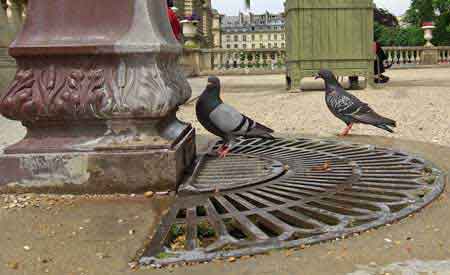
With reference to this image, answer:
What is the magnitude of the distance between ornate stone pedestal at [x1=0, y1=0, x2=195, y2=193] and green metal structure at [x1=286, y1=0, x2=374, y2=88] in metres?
9.10

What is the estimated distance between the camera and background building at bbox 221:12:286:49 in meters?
132

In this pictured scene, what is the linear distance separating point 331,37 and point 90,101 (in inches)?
382

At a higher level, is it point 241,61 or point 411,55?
point 241,61

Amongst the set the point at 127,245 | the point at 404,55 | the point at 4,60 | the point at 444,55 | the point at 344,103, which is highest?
the point at 4,60

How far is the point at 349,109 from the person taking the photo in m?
5.74

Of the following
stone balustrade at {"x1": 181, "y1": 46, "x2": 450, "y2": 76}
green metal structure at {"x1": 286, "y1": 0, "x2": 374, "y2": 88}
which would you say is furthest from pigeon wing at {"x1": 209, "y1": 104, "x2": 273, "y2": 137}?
stone balustrade at {"x1": 181, "y1": 46, "x2": 450, "y2": 76}

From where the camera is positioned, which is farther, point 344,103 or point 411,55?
point 411,55

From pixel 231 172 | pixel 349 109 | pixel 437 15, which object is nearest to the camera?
pixel 231 172

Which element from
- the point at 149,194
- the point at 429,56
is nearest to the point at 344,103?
the point at 149,194

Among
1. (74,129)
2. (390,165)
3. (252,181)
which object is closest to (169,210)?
(252,181)

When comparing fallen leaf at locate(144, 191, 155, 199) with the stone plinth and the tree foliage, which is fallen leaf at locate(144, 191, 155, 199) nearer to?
the stone plinth

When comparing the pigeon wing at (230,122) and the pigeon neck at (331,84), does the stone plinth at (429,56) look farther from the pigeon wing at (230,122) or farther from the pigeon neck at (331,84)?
the pigeon wing at (230,122)

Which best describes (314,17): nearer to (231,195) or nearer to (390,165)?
(390,165)

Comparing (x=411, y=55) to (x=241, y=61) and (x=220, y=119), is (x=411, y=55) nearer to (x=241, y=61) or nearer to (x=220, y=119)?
(x=241, y=61)
